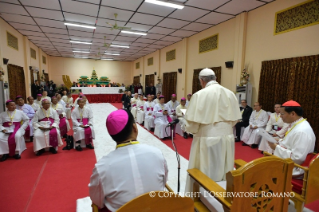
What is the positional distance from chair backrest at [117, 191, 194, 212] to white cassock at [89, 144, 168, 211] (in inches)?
7.8

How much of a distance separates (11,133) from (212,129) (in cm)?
435

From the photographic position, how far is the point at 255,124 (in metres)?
5.08

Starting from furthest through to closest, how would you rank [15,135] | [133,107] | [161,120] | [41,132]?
[133,107]
[161,120]
[41,132]
[15,135]

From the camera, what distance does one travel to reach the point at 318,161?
184cm

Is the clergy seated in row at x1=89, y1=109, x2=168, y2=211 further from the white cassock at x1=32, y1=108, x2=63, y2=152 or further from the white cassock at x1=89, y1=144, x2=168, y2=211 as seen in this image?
the white cassock at x1=32, y1=108, x2=63, y2=152

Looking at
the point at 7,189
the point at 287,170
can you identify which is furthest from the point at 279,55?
the point at 7,189

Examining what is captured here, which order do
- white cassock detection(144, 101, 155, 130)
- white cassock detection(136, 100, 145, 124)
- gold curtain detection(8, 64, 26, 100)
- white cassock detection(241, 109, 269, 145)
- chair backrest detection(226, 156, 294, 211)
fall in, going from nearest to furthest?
chair backrest detection(226, 156, 294, 211), white cassock detection(241, 109, 269, 145), white cassock detection(144, 101, 155, 130), gold curtain detection(8, 64, 26, 100), white cassock detection(136, 100, 145, 124)

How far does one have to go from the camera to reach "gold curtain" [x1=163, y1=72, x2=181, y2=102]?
10.1 metres

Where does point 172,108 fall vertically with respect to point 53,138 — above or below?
above

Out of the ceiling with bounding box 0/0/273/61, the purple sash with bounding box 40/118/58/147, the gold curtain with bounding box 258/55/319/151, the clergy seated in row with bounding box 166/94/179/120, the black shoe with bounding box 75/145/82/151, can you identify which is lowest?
the black shoe with bounding box 75/145/82/151

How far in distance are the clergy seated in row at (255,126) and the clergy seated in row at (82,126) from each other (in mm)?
4181

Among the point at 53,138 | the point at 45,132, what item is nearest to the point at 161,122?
the point at 53,138

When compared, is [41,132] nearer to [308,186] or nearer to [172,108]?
[172,108]

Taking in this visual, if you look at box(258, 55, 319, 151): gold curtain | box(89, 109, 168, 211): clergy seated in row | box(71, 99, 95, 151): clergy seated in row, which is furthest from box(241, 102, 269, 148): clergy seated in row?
box(89, 109, 168, 211): clergy seated in row
